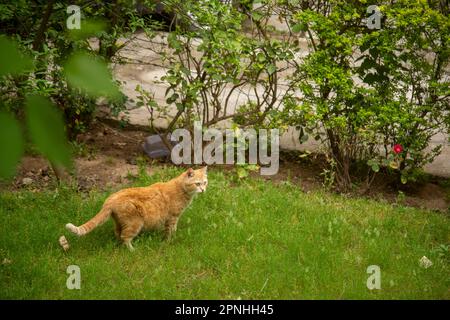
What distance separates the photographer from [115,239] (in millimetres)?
5465

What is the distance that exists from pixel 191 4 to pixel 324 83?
199 cm

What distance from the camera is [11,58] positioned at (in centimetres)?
110

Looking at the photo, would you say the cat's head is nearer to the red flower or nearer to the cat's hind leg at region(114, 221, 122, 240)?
the cat's hind leg at region(114, 221, 122, 240)

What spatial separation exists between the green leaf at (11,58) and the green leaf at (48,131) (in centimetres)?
8

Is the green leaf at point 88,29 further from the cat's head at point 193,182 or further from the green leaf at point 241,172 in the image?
the green leaf at point 241,172

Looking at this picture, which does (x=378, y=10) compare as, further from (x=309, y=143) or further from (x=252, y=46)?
(x=309, y=143)

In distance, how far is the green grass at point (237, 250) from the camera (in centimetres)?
466

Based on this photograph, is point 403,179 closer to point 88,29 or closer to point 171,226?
point 171,226

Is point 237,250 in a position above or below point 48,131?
below

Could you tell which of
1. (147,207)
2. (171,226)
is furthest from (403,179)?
(147,207)

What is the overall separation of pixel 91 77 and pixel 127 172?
6.24 m

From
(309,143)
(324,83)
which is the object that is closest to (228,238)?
(324,83)

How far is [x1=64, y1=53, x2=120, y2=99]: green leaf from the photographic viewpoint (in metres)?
Answer: 1.07

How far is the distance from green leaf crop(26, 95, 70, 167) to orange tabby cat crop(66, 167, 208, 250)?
4070 millimetres
